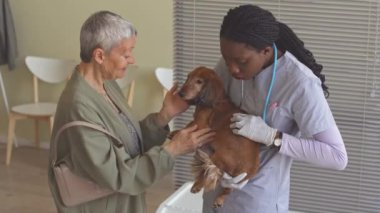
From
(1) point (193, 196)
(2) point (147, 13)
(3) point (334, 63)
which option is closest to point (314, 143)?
(1) point (193, 196)

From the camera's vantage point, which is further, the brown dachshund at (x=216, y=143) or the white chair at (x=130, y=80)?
the white chair at (x=130, y=80)

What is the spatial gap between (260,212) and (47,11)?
3.66 metres

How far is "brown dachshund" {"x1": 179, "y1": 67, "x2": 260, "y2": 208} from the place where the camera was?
1.77 metres

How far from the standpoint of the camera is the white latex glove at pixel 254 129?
1.70 m

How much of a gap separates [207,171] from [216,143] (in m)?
0.09

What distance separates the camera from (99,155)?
1.81 metres

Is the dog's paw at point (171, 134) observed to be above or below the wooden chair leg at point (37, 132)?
above

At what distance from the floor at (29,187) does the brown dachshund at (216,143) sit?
2.20 m

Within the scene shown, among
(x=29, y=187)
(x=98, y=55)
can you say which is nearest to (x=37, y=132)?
(x=29, y=187)

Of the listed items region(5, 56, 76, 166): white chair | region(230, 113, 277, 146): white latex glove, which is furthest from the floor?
region(230, 113, 277, 146): white latex glove

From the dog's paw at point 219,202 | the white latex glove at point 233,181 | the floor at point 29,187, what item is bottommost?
the floor at point 29,187

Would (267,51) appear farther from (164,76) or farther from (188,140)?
(164,76)

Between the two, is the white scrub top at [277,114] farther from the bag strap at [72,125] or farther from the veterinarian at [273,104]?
the bag strap at [72,125]

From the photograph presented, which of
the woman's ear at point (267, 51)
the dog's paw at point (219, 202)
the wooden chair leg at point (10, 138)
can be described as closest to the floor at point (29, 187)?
the wooden chair leg at point (10, 138)
